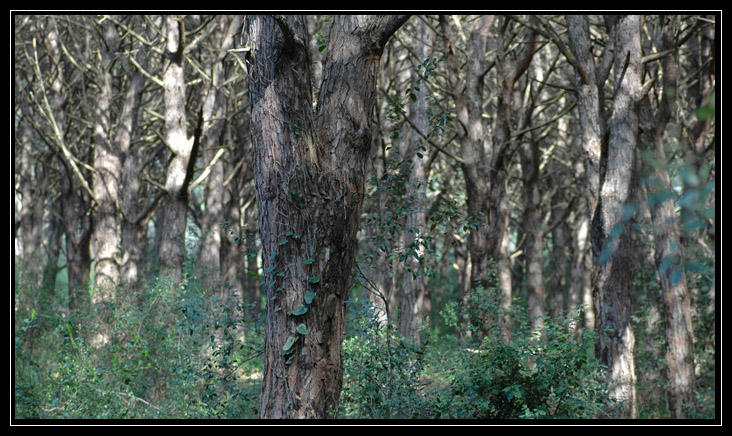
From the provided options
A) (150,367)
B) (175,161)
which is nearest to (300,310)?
(150,367)

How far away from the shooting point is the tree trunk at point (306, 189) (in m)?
5.45

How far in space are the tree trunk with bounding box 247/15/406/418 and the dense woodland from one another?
0.02 metres

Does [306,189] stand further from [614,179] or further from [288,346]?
Answer: [614,179]

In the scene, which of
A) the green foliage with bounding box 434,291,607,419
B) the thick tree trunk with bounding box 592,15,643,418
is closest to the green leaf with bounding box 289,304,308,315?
the green foliage with bounding box 434,291,607,419

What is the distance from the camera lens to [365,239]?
11.8m

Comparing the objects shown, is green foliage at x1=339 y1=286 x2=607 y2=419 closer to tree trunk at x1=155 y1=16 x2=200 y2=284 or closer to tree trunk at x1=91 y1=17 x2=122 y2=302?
tree trunk at x1=155 y1=16 x2=200 y2=284

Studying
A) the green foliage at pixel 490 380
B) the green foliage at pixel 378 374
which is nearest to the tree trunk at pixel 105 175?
the green foliage at pixel 378 374

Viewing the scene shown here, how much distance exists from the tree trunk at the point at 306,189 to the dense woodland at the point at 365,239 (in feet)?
0.06

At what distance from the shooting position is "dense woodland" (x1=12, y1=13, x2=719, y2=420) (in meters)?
5.49

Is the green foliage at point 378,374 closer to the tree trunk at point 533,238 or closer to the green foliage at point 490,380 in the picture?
the green foliage at point 490,380

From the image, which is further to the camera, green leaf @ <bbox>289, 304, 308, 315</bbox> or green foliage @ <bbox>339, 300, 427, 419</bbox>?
green foliage @ <bbox>339, 300, 427, 419</bbox>

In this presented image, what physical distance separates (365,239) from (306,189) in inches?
252
